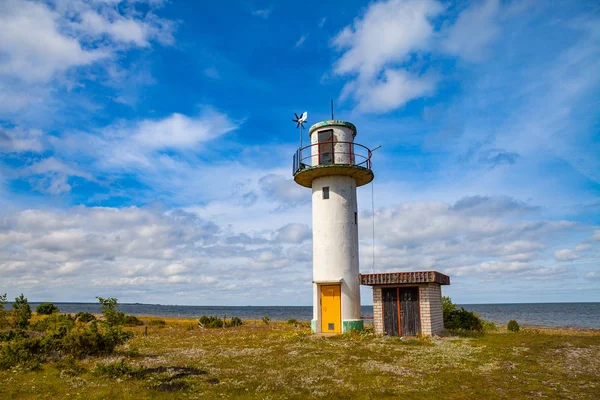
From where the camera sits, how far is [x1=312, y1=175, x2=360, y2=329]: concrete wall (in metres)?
25.3

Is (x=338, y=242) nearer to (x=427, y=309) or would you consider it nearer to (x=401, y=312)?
(x=401, y=312)

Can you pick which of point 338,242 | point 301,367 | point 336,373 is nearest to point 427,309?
point 338,242

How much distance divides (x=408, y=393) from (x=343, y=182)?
1630 cm

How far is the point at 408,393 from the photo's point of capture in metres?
11.3

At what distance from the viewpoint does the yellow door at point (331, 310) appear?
25.1m

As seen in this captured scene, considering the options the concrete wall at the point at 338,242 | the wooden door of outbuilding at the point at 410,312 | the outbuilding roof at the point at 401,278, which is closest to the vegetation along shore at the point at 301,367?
the wooden door of outbuilding at the point at 410,312

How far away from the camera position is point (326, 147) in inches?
1043

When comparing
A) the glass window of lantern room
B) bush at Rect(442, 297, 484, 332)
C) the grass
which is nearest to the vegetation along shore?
the grass

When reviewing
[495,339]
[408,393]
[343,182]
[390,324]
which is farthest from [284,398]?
[343,182]

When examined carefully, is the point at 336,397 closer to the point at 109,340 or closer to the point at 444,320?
the point at 109,340

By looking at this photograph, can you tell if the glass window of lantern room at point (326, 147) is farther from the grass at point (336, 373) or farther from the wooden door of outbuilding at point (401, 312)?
the grass at point (336, 373)

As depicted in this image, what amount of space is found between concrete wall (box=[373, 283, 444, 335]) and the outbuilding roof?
57 cm

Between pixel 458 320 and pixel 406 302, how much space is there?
651cm

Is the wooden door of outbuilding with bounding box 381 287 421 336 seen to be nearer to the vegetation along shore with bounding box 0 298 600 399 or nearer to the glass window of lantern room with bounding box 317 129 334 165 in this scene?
the vegetation along shore with bounding box 0 298 600 399
